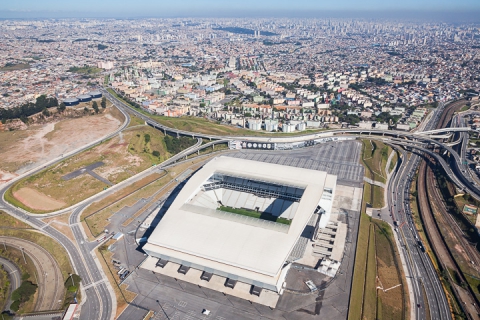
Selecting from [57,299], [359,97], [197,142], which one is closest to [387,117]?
[359,97]

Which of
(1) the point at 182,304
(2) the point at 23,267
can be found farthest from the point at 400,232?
(2) the point at 23,267

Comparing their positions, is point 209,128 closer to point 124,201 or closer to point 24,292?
point 124,201

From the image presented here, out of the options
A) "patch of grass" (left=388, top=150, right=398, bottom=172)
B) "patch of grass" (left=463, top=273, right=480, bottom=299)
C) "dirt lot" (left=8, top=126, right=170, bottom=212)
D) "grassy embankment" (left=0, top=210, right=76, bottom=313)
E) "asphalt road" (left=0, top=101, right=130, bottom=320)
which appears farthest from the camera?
"patch of grass" (left=388, top=150, right=398, bottom=172)

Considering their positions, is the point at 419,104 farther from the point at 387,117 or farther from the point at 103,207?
the point at 103,207

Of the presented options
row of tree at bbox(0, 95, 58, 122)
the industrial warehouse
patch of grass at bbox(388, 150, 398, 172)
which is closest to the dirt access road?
the industrial warehouse

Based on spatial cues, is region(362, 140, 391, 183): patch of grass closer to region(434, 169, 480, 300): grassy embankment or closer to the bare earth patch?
region(434, 169, 480, 300): grassy embankment
